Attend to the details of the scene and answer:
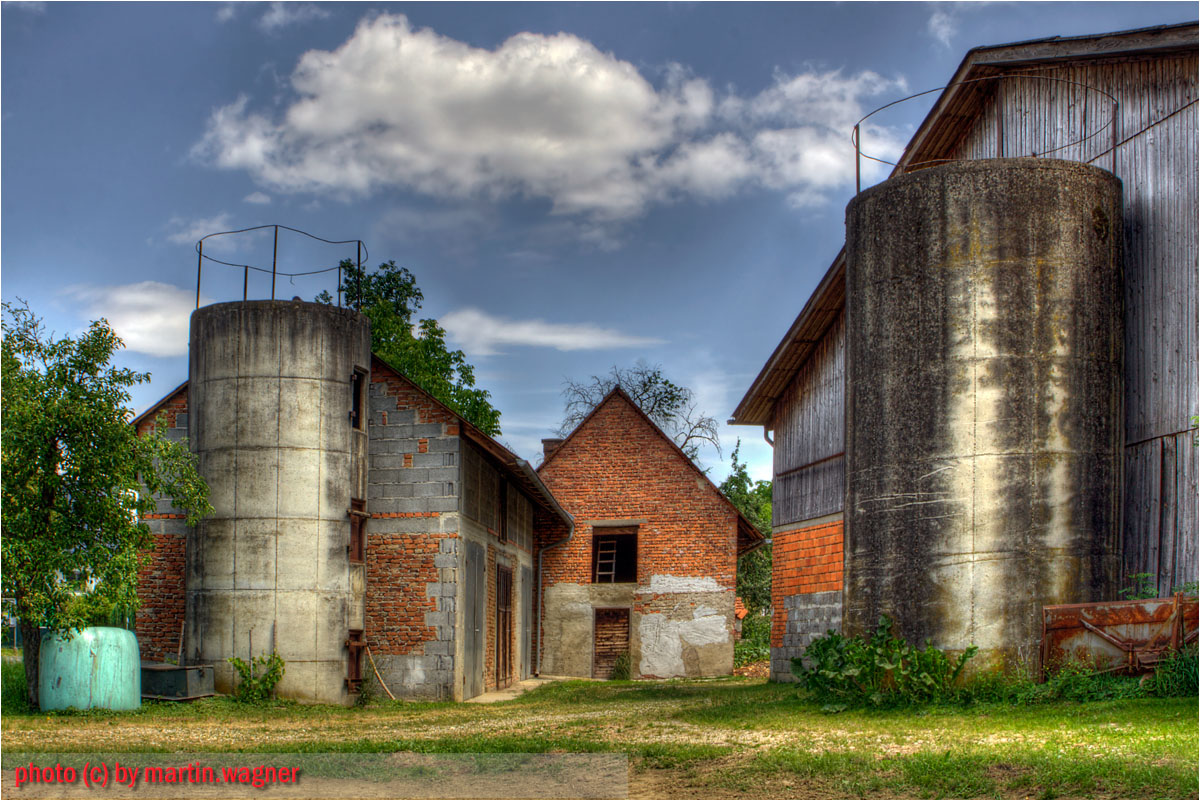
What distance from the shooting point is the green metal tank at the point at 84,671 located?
52.0 feet

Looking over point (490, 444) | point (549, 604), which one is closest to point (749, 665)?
point (549, 604)

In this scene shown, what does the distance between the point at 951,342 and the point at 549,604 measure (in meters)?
16.7

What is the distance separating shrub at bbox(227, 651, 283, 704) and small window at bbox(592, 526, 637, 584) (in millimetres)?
11901

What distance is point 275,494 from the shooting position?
733 inches

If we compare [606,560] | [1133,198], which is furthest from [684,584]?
[1133,198]

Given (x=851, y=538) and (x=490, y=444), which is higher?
(x=490, y=444)

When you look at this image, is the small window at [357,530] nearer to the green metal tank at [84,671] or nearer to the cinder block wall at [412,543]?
the cinder block wall at [412,543]

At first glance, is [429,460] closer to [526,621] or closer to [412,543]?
[412,543]

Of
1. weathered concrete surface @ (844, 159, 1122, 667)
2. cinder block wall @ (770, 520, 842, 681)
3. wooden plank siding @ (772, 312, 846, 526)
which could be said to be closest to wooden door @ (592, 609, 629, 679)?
cinder block wall @ (770, 520, 842, 681)

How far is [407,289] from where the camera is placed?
38875mm

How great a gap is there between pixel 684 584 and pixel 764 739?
17.3 meters

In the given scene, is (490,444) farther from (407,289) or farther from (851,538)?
(407,289)

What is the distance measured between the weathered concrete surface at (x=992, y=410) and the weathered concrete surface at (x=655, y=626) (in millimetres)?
13727

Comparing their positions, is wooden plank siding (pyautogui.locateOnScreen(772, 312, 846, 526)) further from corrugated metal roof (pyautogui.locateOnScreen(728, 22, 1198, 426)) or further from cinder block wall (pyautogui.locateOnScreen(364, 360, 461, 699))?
cinder block wall (pyautogui.locateOnScreen(364, 360, 461, 699))
